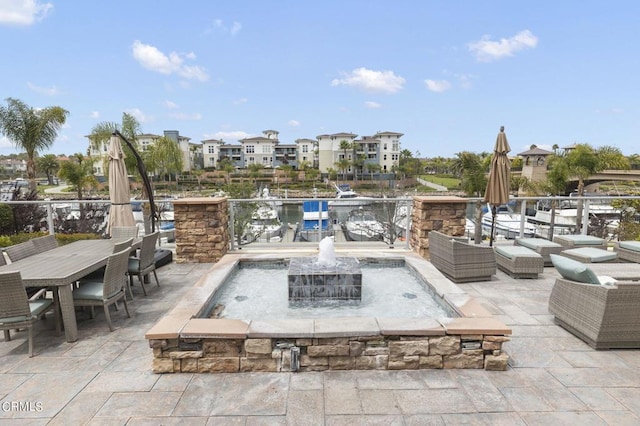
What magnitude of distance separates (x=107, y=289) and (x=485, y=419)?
3362 millimetres

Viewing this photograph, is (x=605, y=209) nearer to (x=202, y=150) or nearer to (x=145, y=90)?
(x=145, y=90)

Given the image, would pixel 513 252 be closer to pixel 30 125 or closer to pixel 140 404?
pixel 140 404

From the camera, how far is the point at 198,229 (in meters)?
5.62

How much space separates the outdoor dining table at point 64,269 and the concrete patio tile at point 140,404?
119cm

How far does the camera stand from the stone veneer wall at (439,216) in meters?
5.58

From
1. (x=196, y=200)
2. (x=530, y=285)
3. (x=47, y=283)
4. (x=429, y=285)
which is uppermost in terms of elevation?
(x=196, y=200)

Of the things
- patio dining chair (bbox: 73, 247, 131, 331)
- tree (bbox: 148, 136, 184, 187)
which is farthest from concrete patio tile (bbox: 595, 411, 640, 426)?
tree (bbox: 148, 136, 184, 187)

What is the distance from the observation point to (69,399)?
227 cm

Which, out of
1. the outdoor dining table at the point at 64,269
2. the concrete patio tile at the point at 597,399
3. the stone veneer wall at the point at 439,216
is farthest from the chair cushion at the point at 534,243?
the outdoor dining table at the point at 64,269

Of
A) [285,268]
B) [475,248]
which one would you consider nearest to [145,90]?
[285,268]

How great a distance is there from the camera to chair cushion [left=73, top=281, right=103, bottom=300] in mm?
3258

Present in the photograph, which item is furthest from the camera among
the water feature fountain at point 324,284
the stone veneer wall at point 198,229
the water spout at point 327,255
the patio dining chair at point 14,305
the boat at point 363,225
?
the boat at point 363,225

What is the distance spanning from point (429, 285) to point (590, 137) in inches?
1379

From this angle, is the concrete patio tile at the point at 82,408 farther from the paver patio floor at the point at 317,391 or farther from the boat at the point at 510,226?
the boat at the point at 510,226
